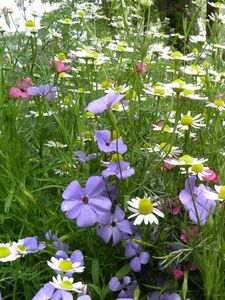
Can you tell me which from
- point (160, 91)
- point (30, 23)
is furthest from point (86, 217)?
point (30, 23)

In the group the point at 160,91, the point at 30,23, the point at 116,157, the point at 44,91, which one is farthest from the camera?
the point at 30,23

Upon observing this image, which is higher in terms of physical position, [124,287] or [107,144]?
[107,144]

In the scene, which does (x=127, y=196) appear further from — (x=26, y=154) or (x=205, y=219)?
(x=26, y=154)

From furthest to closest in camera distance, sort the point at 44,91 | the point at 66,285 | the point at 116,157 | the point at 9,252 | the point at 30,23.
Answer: the point at 30,23, the point at 44,91, the point at 116,157, the point at 9,252, the point at 66,285

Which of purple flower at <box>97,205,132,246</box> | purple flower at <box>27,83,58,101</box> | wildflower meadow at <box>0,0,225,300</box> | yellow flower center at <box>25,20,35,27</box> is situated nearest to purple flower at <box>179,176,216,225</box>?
wildflower meadow at <box>0,0,225,300</box>

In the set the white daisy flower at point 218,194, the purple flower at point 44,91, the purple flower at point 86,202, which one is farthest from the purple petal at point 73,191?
the purple flower at point 44,91

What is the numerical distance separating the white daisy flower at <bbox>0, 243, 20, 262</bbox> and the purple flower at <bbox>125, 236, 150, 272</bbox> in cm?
18

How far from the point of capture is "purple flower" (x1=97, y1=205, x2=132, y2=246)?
3.07 feet

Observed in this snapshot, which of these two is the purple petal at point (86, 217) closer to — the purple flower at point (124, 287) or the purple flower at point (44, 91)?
the purple flower at point (124, 287)

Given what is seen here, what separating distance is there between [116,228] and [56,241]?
0.36ft

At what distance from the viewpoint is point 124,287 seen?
92 centimetres

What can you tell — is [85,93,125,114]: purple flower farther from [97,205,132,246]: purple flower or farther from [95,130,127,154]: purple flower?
[97,205,132,246]: purple flower

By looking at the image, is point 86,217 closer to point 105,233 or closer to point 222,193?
point 105,233

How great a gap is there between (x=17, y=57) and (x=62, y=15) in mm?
1395
